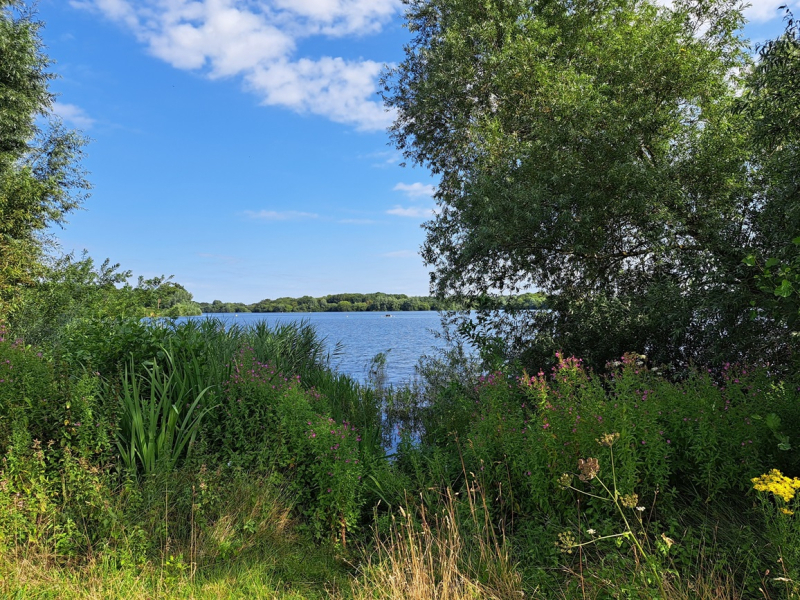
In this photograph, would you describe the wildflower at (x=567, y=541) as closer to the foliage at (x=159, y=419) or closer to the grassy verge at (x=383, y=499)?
the grassy verge at (x=383, y=499)

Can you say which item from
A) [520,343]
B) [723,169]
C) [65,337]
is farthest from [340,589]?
[723,169]

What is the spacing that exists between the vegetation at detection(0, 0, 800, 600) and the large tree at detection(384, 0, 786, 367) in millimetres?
51

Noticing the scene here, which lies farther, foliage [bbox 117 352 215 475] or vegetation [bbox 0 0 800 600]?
foliage [bbox 117 352 215 475]

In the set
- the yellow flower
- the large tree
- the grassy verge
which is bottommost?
the grassy verge

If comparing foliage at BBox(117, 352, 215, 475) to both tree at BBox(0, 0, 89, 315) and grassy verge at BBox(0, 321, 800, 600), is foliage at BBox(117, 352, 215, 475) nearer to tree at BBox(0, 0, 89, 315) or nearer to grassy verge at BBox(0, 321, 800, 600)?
grassy verge at BBox(0, 321, 800, 600)

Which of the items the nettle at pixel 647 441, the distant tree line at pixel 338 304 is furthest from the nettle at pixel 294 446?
the distant tree line at pixel 338 304

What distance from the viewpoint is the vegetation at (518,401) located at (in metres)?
3.24

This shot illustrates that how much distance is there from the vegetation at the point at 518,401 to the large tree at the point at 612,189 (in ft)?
0.17

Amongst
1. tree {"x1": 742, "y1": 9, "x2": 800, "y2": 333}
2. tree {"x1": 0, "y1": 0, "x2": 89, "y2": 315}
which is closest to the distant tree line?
tree {"x1": 0, "y1": 0, "x2": 89, "y2": 315}

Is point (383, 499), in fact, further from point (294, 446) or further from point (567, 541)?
point (567, 541)

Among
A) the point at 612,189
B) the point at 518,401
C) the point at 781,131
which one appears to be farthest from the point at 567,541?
the point at 612,189

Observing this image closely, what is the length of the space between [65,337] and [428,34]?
1144 cm

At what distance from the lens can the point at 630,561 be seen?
9.48 feet

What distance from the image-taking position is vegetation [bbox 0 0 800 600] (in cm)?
324
